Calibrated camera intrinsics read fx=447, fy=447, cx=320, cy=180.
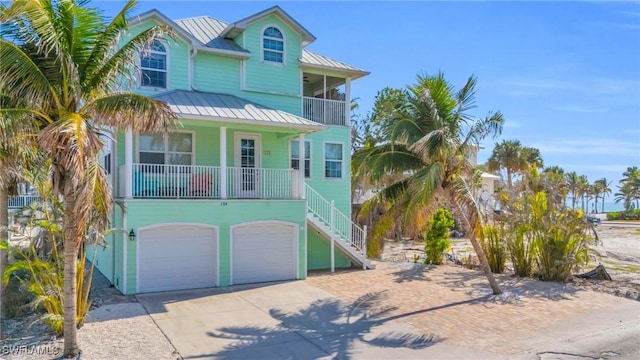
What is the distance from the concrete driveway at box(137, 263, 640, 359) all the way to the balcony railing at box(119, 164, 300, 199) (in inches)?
125

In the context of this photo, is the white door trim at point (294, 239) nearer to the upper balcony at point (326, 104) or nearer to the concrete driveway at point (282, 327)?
the concrete driveway at point (282, 327)

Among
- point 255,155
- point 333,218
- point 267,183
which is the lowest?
point 333,218

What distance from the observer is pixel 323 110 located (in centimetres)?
1912

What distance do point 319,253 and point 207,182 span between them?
575 cm

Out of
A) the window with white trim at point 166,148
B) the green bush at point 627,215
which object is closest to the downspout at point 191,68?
the window with white trim at point 166,148

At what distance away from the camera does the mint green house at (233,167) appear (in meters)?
13.9

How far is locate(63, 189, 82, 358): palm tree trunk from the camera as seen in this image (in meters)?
7.98

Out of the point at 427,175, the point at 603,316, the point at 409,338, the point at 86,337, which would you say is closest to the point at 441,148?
the point at 427,175

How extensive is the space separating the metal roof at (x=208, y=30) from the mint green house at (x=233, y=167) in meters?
0.05

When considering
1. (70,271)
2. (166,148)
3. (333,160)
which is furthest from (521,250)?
(70,271)

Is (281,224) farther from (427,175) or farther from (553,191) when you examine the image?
(553,191)

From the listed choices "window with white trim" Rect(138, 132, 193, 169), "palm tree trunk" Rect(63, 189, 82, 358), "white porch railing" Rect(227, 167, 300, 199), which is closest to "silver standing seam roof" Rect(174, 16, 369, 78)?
"window with white trim" Rect(138, 132, 193, 169)

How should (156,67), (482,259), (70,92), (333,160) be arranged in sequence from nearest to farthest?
1. (70,92)
2. (482,259)
3. (156,67)
4. (333,160)

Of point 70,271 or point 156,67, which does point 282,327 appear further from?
point 156,67
